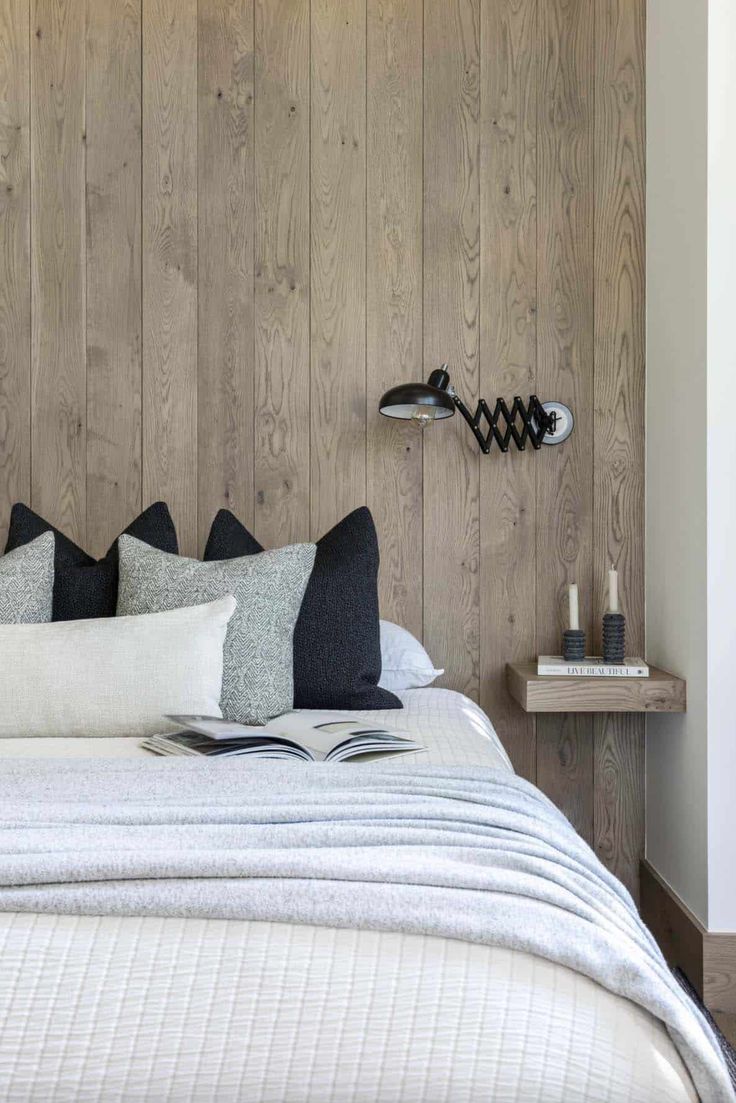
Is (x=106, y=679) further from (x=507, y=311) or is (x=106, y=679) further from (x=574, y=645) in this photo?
(x=507, y=311)

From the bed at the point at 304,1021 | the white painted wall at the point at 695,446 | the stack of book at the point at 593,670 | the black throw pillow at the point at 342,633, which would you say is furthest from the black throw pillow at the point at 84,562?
the bed at the point at 304,1021

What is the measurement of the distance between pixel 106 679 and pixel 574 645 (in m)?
1.21

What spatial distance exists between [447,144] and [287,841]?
224 cm

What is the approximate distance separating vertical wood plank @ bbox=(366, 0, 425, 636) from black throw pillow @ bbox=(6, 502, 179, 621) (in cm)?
60

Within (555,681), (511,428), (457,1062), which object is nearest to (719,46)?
(511,428)

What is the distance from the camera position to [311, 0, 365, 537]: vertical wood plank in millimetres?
2766

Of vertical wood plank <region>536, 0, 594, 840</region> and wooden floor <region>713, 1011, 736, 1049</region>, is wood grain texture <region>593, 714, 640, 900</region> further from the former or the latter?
wooden floor <region>713, 1011, 736, 1049</region>

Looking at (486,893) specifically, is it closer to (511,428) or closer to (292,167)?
(511,428)

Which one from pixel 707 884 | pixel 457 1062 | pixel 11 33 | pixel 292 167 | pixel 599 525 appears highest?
pixel 11 33

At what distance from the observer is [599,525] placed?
2740 millimetres

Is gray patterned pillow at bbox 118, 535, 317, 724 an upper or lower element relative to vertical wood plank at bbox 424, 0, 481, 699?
lower

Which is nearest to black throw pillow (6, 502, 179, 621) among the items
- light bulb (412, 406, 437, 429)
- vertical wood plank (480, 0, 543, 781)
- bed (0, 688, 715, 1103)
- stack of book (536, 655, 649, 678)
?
light bulb (412, 406, 437, 429)

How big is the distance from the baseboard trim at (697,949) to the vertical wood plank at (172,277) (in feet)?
5.11

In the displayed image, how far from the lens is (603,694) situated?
2424 mm
